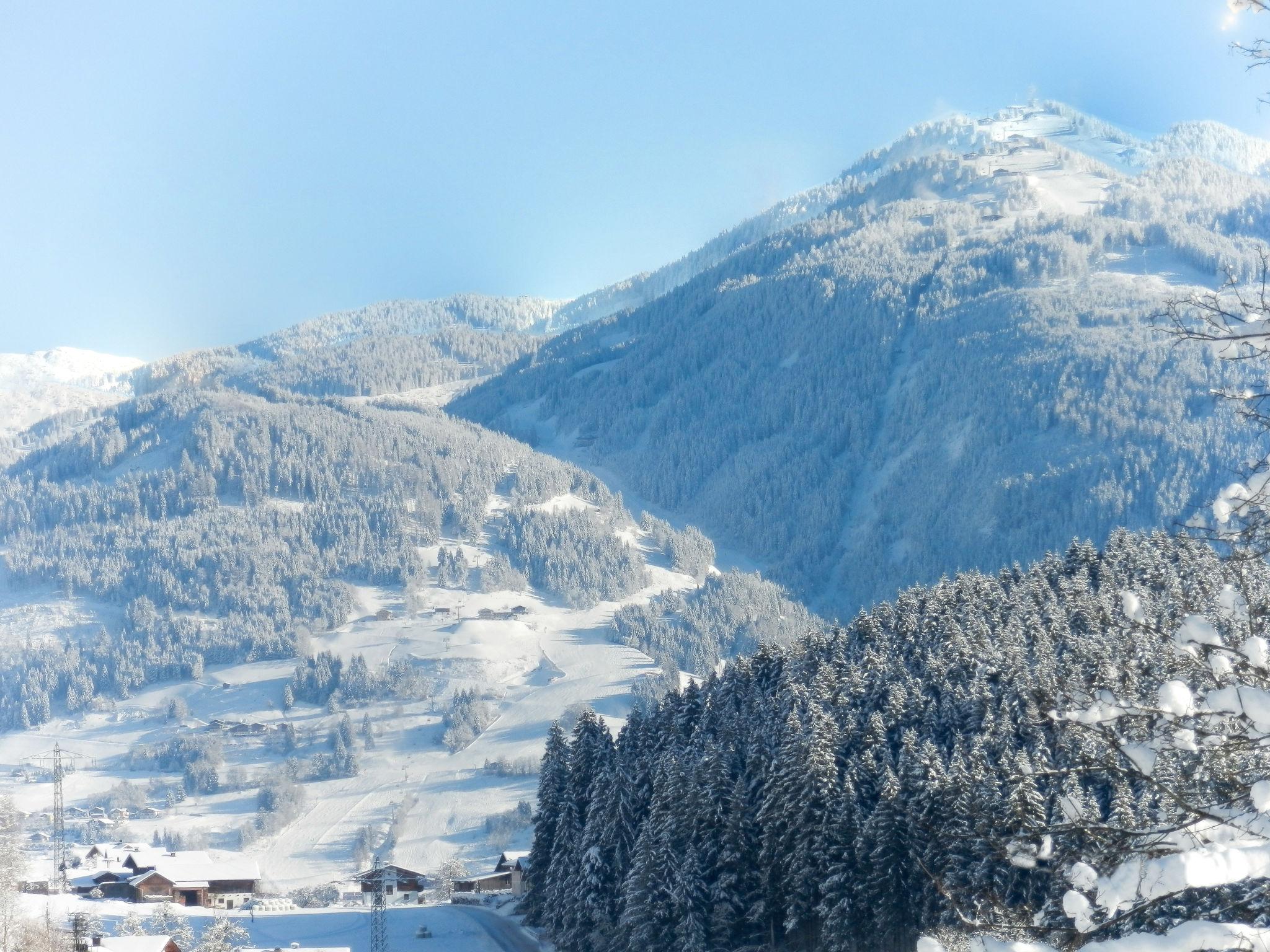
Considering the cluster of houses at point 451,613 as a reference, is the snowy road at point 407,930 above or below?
below

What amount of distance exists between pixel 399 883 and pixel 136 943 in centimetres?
5502

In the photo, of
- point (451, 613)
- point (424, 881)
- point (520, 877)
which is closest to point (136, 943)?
point (520, 877)

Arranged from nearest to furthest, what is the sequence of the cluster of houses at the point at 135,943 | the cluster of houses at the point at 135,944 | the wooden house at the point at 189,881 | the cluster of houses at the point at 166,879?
the cluster of houses at the point at 135,944
the cluster of houses at the point at 135,943
the cluster of houses at the point at 166,879
the wooden house at the point at 189,881

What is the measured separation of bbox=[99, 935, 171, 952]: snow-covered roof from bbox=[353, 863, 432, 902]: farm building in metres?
49.5

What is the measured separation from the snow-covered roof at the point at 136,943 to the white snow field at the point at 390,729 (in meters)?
53.2

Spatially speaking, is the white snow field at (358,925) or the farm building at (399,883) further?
the farm building at (399,883)

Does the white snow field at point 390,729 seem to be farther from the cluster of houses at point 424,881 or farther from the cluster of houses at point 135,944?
the cluster of houses at point 135,944

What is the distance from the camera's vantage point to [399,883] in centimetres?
10475

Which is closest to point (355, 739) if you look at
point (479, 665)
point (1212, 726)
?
point (479, 665)

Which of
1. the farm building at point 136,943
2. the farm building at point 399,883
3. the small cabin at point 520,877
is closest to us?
the farm building at point 136,943

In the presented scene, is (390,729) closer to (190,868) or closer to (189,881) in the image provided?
(190,868)

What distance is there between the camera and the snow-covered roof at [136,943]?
164 ft

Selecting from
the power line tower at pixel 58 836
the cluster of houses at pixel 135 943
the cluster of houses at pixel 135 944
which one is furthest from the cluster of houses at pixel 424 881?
the cluster of houses at pixel 135 943

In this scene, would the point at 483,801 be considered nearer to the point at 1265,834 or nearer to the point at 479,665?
the point at 479,665
